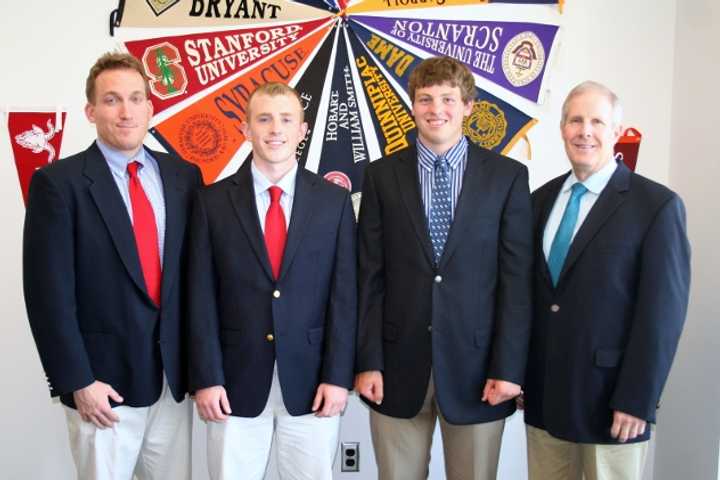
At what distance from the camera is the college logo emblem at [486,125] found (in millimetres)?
2557

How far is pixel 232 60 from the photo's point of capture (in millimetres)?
2498

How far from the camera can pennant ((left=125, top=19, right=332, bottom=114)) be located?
8.11 ft

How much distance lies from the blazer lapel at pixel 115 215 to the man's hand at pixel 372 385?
698mm

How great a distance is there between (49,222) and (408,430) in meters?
1.21

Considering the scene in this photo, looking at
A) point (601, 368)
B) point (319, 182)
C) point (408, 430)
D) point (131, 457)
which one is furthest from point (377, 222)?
point (131, 457)

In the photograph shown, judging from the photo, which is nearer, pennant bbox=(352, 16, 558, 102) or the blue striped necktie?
the blue striped necktie

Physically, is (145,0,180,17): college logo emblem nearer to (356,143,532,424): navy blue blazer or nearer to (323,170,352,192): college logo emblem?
(323,170,352,192): college logo emblem

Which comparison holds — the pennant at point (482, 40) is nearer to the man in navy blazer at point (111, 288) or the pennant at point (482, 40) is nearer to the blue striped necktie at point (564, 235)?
the blue striped necktie at point (564, 235)

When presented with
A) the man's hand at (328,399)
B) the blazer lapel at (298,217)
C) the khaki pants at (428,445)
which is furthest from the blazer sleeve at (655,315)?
the blazer lapel at (298,217)

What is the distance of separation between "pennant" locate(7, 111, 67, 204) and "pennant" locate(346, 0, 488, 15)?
4.35 ft

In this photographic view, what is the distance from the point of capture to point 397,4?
2502 mm

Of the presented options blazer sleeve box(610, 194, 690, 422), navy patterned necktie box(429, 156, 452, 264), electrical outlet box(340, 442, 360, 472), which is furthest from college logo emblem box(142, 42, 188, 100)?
blazer sleeve box(610, 194, 690, 422)

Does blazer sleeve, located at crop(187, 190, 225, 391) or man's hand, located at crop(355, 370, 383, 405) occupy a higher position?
blazer sleeve, located at crop(187, 190, 225, 391)

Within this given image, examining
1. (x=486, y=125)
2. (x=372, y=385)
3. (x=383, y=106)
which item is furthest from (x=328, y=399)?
(x=486, y=125)
